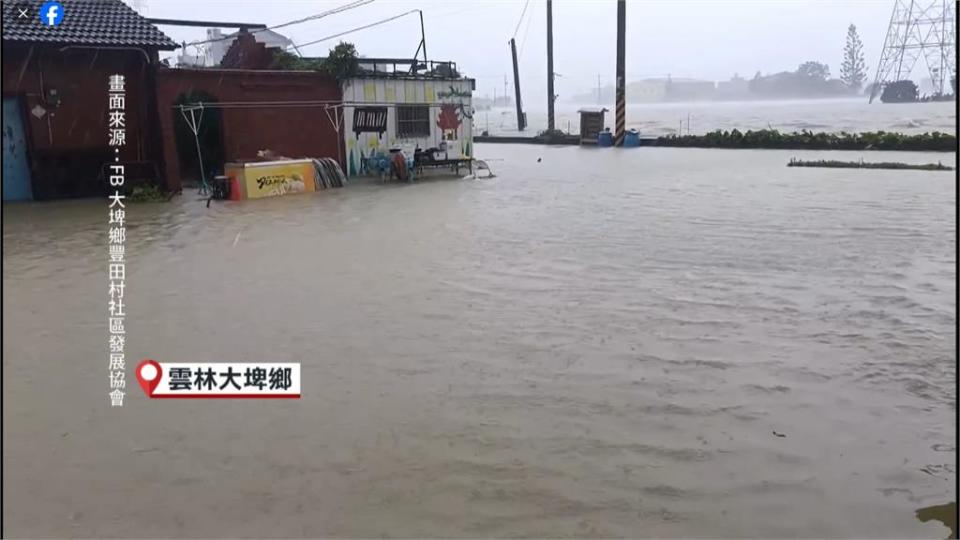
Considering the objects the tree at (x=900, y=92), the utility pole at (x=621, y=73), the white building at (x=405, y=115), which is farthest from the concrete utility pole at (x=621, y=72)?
the tree at (x=900, y=92)

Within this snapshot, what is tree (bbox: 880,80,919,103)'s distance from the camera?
308 feet

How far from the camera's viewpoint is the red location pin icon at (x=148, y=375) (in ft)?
17.6

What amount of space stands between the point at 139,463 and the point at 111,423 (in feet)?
2.09

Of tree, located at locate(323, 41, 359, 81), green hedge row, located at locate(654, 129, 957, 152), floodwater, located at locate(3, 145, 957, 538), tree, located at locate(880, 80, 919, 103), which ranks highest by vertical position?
tree, located at locate(880, 80, 919, 103)

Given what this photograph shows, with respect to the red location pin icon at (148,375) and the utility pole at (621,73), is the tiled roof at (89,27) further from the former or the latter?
the utility pole at (621,73)

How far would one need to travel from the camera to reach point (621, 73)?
34.5 metres

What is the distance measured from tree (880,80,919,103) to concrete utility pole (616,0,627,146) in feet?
232

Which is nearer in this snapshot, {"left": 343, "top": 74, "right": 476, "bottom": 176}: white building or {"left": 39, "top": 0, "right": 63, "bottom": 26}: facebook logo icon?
{"left": 39, "top": 0, "right": 63, "bottom": 26}: facebook logo icon

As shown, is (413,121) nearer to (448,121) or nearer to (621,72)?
(448,121)

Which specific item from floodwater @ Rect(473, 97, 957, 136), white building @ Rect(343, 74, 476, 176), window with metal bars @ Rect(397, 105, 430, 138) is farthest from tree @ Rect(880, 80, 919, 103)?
window with metal bars @ Rect(397, 105, 430, 138)

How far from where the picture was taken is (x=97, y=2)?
17469 mm

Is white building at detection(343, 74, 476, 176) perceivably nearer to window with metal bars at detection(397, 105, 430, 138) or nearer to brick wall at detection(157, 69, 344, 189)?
window with metal bars at detection(397, 105, 430, 138)

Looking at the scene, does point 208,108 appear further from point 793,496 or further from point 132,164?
point 793,496

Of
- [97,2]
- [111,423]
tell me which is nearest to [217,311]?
[111,423]
